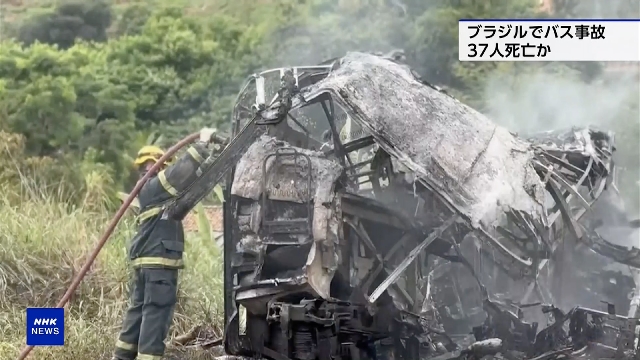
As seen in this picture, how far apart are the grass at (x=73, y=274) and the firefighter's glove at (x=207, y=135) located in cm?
65

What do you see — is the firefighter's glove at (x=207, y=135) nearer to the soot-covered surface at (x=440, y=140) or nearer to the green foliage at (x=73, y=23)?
the soot-covered surface at (x=440, y=140)

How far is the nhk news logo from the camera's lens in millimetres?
3779

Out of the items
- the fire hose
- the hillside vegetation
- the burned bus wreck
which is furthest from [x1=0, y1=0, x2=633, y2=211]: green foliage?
the burned bus wreck

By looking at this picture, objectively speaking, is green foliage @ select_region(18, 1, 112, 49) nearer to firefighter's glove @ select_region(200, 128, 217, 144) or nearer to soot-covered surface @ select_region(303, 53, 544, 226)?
firefighter's glove @ select_region(200, 128, 217, 144)

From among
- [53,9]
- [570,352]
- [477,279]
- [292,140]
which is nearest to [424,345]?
[477,279]

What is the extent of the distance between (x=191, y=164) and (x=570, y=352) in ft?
6.87

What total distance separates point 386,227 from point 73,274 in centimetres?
190

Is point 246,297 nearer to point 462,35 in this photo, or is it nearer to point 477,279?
point 477,279

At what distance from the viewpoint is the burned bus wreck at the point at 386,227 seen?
3.19m

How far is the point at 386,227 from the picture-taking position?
137 inches

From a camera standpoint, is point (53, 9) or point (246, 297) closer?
point (246, 297)

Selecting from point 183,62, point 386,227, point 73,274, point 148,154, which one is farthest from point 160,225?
point 386,227

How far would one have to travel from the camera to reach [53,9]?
3906mm

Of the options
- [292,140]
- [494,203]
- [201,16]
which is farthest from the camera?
[201,16]
